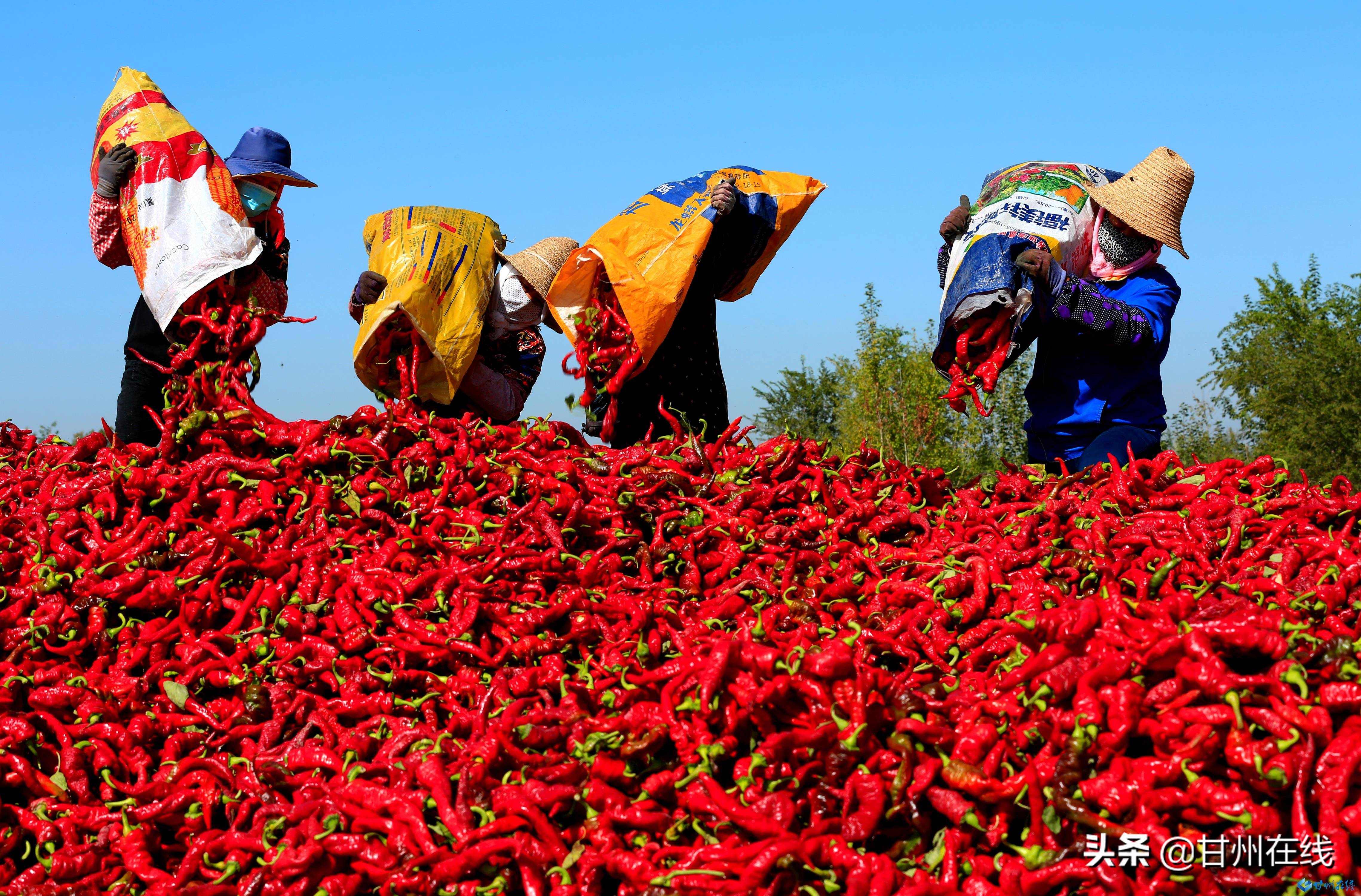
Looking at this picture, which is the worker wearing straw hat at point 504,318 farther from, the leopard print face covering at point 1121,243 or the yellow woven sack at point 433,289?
the leopard print face covering at point 1121,243

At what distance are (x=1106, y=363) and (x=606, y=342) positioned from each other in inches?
78.1

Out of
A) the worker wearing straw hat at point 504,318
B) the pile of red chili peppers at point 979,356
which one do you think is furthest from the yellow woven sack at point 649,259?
the pile of red chili peppers at point 979,356

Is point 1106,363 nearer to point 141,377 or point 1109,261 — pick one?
point 1109,261

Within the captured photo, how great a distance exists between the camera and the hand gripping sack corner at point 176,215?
13.8ft

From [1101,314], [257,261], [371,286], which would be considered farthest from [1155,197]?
[257,261]

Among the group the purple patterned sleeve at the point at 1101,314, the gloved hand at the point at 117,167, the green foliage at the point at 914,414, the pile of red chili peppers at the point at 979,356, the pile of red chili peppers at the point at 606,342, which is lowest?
the pile of red chili peppers at the point at 979,356

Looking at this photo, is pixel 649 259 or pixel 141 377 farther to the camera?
pixel 141 377

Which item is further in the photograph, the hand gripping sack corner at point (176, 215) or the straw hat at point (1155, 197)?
the hand gripping sack corner at point (176, 215)

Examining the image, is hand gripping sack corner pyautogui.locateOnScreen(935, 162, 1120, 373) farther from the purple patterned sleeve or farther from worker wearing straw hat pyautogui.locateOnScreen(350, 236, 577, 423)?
worker wearing straw hat pyautogui.locateOnScreen(350, 236, 577, 423)

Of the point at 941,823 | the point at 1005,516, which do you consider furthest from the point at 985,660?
the point at 1005,516

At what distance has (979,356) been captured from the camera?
371 centimetres

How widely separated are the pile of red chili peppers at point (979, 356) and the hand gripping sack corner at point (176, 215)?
112 inches

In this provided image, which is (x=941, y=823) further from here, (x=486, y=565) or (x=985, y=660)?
(x=486, y=565)

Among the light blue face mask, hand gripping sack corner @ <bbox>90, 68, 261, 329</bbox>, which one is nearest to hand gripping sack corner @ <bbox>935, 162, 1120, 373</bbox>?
hand gripping sack corner @ <bbox>90, 68, 261, 329</bbox>
